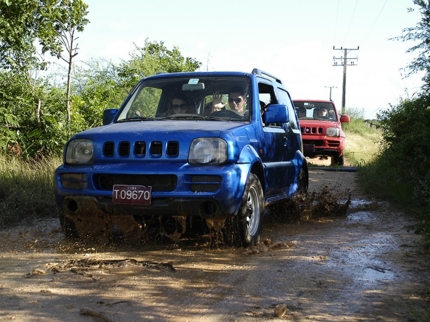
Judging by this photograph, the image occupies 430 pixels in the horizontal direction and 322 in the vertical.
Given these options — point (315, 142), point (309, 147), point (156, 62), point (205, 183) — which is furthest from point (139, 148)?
point (156, 62)

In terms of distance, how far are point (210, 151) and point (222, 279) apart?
3.99ft

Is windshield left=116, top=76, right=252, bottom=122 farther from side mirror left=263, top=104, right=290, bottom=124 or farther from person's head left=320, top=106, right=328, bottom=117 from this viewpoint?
person's head left=320, top=106, right=328, bottom=117

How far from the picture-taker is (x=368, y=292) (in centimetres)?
404

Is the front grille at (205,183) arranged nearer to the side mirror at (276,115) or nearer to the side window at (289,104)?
the side mirror at (276,115)

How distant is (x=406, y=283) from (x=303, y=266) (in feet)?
2.79

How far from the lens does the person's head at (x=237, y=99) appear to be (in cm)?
614

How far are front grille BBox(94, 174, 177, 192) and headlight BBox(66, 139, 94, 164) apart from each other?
0.24 metres

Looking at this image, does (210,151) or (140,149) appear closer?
(210,151)

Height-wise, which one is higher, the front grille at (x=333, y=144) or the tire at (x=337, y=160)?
the front grille at (x=333, y=144)

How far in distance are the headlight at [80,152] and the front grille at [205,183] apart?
40.9 inches

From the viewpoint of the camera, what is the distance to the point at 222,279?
14.3 ft

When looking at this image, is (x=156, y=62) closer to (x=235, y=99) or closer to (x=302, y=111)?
(x=302, y=111)

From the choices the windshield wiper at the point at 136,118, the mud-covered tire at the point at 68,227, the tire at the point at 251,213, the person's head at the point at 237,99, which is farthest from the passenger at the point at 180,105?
the mud-covered tire at the point at 68,227

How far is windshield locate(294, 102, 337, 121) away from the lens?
1636cm
